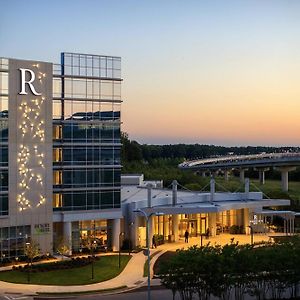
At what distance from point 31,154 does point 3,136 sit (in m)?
3.58

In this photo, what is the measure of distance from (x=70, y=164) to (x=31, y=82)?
981 cm

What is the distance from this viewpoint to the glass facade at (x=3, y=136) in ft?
214

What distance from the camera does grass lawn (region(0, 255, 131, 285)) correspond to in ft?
182

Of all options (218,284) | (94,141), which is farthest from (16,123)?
(218,284)

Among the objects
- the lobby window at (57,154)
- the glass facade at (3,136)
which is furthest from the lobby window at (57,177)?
the glass facade at (3,136)

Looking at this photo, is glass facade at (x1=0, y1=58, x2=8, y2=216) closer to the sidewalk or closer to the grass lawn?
the grass lawn

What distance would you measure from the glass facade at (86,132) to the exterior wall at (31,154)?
131cm

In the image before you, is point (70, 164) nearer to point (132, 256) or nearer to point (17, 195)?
point (17, 195)

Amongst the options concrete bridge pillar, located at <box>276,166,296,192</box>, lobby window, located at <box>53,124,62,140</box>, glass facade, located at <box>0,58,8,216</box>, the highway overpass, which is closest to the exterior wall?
glass facade, located at <box>0,58,8,216</box>

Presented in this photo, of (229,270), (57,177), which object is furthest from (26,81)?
(229,270)

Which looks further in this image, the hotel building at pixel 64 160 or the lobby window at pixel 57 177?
the lobby window at pixel 57 177

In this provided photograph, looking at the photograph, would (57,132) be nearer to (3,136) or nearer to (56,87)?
(56,87)

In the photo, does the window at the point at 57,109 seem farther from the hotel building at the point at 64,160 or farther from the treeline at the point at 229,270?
the treeline at the point at 229,270

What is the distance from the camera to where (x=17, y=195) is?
66562 millimetres
